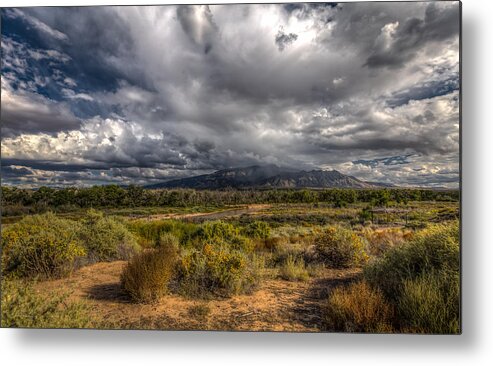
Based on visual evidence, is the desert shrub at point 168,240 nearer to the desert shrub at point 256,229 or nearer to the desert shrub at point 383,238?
the desert shrub at point 256,229

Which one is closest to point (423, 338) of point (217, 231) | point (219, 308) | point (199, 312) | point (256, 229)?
point (219, 308)

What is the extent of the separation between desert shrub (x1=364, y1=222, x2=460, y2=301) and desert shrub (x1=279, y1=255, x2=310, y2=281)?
1086 mm

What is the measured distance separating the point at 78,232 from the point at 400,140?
18.0 ft

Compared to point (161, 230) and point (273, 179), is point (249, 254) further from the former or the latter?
point (161, 230)

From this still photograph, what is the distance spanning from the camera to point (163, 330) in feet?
11.1

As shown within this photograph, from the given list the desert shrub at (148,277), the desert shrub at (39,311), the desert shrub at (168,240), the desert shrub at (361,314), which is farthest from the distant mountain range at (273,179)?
the desert shrub at (39,311)

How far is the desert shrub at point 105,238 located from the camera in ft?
15.3

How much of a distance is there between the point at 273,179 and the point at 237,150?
72cm

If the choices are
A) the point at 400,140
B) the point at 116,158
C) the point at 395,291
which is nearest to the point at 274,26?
the point at 400,140

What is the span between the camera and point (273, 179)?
13.5ft

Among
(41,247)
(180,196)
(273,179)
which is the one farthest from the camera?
(180,196)

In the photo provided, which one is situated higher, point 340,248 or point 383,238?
point 383,238

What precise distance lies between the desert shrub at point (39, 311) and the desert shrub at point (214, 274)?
4.33 feet

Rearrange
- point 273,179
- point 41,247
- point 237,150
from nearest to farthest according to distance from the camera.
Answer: point 237,150
point 273,179
point 41,247
